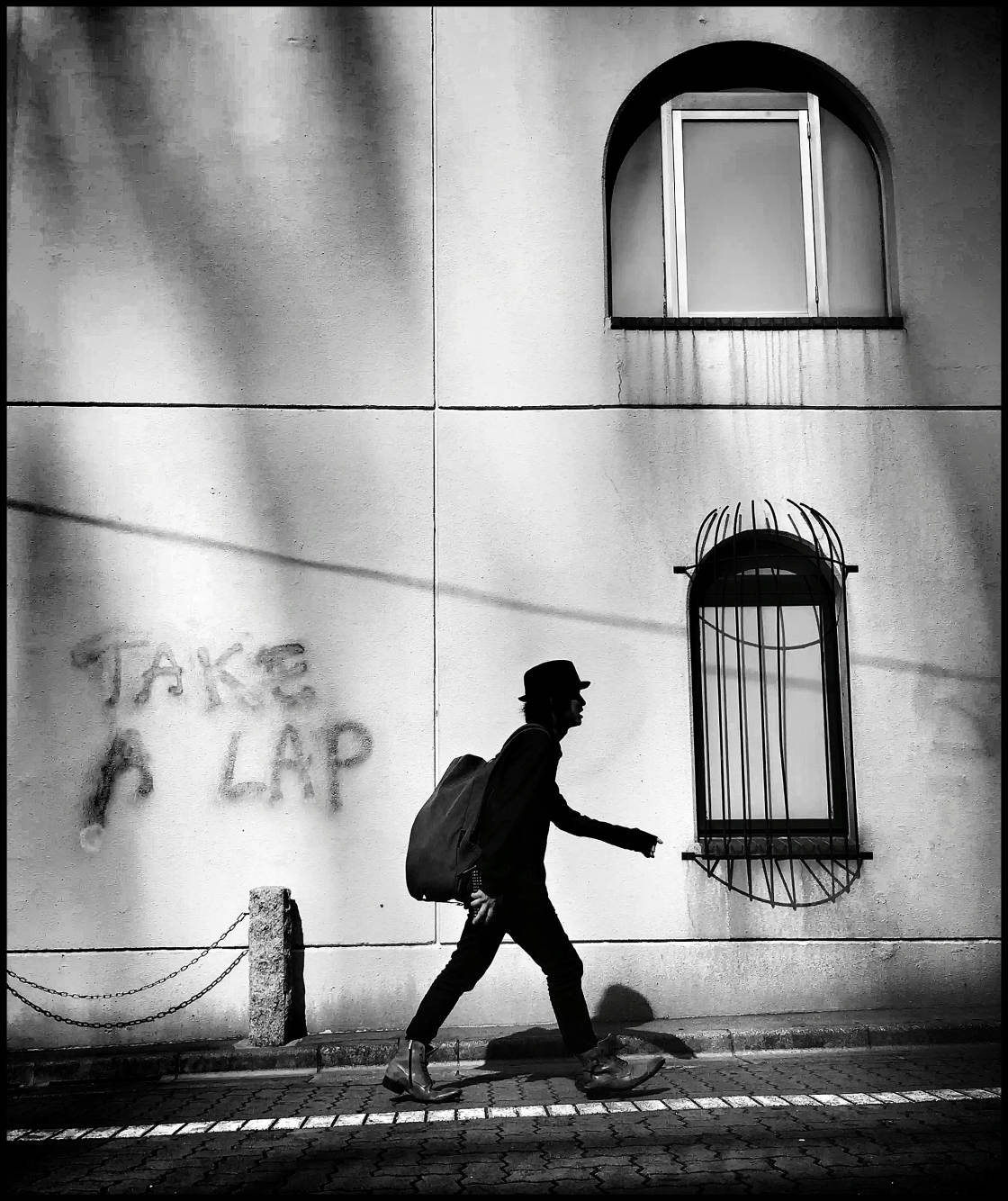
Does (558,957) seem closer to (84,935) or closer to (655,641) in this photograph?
(655,641)

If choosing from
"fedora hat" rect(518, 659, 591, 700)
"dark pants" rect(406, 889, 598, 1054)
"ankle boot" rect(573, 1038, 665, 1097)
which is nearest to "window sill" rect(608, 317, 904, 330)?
"fedora hat" rect(518, 659, 591, 700)

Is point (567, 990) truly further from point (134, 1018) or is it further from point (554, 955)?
→ point (134, 1018)

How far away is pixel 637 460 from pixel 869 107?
290 cm

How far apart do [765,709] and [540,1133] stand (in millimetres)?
3832

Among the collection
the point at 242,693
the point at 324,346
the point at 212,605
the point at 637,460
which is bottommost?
the point at 242,693

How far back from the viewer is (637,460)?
794 centimetres

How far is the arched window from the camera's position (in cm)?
849

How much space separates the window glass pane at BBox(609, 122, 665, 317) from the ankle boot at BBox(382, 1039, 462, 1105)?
5029mm

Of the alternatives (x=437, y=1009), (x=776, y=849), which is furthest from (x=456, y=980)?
(x=776, y=849)

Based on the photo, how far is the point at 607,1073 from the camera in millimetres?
5422

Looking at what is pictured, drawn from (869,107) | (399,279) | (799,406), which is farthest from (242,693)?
(869,107)

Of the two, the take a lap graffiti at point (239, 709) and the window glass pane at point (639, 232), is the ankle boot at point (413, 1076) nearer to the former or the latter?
the take a lap graffiti at point (239, 709)

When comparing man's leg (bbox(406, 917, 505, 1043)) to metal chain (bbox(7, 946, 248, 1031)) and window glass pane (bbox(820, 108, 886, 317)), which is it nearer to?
metal chain (bbox(7, 946, 248, 1031))

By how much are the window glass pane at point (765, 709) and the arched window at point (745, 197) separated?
214 centimetres
